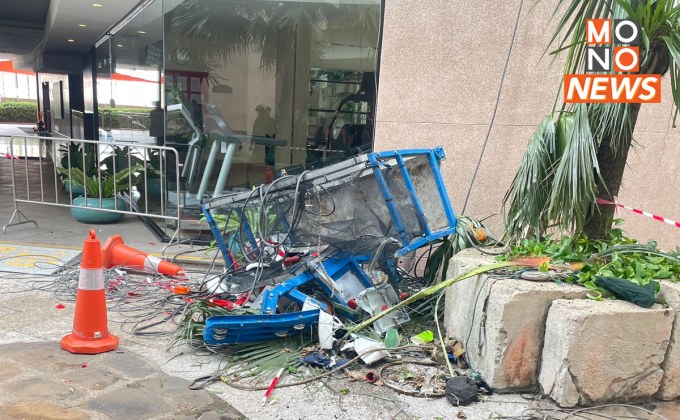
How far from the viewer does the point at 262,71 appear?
7492 mm

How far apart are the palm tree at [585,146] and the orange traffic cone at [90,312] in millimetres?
3361

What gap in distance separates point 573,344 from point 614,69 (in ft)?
6.49

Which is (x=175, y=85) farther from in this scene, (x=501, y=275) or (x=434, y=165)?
(x=501, y=275)

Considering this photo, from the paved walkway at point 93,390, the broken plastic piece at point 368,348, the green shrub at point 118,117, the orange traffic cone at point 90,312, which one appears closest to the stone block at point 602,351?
the broken plastic piece at point 368,348

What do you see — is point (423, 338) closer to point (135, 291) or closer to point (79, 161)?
point (135, 291)

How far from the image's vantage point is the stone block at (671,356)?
3.53 meters

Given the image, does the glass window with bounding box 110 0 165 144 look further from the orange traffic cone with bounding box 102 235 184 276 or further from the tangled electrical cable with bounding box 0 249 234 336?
the tangled electrical cable with bounding box 0 249 234 336

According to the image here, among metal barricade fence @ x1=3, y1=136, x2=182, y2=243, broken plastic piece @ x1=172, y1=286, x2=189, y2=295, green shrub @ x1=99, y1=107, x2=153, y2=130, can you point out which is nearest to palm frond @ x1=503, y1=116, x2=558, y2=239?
broken plastic piece @ x1=172, y1=286, x2=189, y2=295

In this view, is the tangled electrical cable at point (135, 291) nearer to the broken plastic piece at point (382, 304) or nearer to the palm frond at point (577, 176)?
the broken plastic piece at point (382, 304)

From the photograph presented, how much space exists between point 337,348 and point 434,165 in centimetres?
178

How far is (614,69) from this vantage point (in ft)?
12.6

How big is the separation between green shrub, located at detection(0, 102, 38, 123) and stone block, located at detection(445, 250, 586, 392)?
44.8 metres

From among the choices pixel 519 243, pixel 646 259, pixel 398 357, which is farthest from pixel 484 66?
pixel 398 357

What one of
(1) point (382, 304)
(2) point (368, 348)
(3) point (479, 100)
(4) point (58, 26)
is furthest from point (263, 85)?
(4) point (58, 26)
